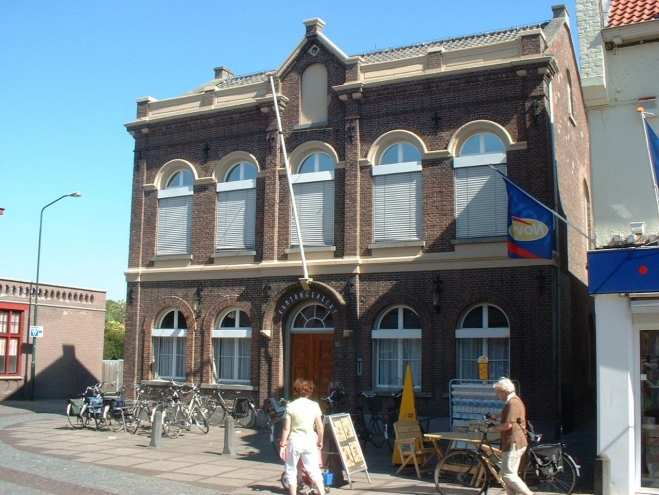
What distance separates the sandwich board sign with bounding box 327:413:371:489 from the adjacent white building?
3843 mm

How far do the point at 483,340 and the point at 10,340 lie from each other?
2271cm

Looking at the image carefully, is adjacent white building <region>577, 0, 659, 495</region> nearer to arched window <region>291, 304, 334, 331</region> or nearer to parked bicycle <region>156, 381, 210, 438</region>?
arched window <region>291, 304, 334, 331</region>

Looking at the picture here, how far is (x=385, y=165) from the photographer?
20.2m

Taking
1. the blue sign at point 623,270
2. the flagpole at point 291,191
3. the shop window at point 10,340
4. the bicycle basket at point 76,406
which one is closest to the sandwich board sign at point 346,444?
the blue sign at point 623,270

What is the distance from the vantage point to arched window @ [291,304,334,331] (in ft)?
68.5

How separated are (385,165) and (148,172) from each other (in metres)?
8.40

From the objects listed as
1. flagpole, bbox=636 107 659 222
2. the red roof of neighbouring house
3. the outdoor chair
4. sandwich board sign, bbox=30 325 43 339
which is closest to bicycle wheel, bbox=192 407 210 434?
the outdoor chair

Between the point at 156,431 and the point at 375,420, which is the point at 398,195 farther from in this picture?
the point at 156,431

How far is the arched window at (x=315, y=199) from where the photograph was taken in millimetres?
20984

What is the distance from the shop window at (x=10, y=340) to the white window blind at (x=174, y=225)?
41.5 feet

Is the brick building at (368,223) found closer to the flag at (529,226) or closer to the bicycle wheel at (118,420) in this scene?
the flag at (529,226)

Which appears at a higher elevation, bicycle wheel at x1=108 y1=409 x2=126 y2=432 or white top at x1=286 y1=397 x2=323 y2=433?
white top at x1=286 y1=397 x2=323 y2=433

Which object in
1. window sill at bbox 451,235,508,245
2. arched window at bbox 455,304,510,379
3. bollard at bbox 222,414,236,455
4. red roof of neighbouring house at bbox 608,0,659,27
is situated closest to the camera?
red roof of neighbouring house at bbox 608,0,659,27

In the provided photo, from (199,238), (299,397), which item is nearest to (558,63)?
(199,238)
